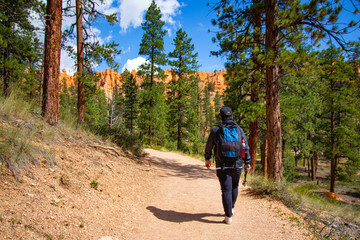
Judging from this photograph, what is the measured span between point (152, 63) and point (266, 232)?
19397 mm

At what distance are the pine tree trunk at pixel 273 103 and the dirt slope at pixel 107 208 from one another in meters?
1.15

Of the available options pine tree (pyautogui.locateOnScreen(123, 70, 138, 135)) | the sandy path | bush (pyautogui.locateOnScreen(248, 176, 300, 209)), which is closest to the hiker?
the sandy path

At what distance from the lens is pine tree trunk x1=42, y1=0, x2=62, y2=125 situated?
19.4 ft

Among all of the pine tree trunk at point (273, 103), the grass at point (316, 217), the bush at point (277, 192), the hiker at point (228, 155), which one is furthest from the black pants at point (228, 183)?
the pine tree trunk at point (273, 103)

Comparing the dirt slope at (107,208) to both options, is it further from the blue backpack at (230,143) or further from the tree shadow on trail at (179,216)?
→ the blue backpack at (230,143)

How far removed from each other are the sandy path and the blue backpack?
1245 millimetres

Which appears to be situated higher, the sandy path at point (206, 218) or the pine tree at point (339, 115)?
the pine tree at point (339, 115)

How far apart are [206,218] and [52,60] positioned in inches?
236

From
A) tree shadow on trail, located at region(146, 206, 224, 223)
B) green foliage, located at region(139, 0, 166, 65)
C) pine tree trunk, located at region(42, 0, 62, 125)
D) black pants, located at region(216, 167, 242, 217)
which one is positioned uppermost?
green foliage, located at region(139, 0, 166, 65)

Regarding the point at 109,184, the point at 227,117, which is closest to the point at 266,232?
the point at 227,117

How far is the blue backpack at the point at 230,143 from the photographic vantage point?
3496mm

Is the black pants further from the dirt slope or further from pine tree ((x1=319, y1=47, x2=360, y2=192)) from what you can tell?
pine tree ((x1=319, y1=47, x2=360, y2=192))

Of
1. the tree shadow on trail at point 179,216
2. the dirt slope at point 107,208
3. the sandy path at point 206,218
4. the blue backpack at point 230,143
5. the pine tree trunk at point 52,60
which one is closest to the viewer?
the dirt slope at point 107,208

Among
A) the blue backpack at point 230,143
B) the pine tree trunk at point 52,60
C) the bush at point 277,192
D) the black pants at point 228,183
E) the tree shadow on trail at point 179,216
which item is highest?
the pine tree trunk at point 52,60
